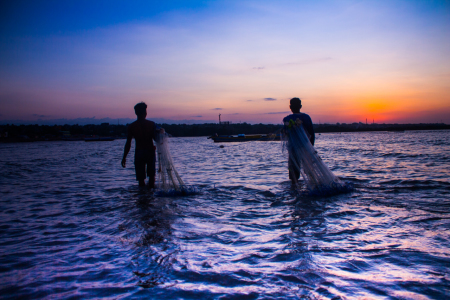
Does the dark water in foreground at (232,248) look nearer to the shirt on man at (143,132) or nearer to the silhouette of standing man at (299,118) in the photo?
the silhouette of standing man at (299,118)

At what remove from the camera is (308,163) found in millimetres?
6324

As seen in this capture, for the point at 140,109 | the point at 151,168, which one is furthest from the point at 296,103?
the point at 151,168

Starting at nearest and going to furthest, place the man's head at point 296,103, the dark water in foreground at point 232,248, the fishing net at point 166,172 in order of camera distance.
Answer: the dark water in foreground at point 232,248 < the fishing net at point 166,172 < the man's head at point 296,103

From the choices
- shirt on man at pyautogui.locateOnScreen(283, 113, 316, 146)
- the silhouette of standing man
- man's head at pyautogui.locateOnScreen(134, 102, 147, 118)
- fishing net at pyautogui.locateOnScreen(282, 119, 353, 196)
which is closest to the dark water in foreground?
fishing net at pyautogui.locateOnScreen(282, 119, 353, 196)

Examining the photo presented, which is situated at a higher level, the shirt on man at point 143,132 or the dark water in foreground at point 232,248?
the shirt on man at point 143,132

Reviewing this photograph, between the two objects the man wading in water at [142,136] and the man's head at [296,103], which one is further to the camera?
the man's head at [296,103]

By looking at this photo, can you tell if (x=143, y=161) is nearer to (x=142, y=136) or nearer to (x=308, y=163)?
(x=142, y=136)

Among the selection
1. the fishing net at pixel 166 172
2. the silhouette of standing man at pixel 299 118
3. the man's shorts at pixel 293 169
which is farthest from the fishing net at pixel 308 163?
the fishing net at pixel 166 172

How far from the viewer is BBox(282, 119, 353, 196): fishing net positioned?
6.16 m

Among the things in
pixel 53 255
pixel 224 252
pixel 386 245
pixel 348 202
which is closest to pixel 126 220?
pixel 53 255

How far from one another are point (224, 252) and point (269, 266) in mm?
602

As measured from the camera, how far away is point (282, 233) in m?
3.71

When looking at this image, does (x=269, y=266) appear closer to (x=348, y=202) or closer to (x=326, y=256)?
(x=326, y=256)

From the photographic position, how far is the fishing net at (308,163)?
616 cm
